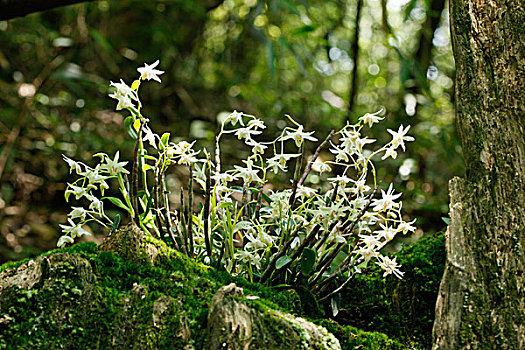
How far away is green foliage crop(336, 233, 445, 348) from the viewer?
42.1 inches

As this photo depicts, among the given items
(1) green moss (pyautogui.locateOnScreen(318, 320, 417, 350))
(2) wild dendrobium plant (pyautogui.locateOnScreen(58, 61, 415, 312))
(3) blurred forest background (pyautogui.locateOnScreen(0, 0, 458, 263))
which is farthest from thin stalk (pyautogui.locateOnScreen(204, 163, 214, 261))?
(3) blurred forest background (pyautogui.locateOnScreen(0, 0, 458, 263))

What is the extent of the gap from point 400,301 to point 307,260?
0.29 meters

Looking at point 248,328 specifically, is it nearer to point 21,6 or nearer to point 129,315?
point 129,315

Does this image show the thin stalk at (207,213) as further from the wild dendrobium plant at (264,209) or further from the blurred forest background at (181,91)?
the blurred forest background at (181,91)

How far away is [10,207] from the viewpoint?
2727 mm

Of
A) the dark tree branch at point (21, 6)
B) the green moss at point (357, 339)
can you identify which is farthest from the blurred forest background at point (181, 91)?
the green moss at point (357, 339)

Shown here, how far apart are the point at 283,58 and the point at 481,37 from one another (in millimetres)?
3320

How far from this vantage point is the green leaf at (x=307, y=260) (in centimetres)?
92

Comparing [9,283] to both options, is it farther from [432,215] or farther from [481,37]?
[432,215]

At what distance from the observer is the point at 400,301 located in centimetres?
109

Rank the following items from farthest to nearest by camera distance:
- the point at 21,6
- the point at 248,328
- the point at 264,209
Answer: the point at 21,6 < the point at 264,209 < the point at 248,328

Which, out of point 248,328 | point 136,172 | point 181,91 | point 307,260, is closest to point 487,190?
point 307,260

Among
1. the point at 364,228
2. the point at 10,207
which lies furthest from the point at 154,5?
the point at 364,228

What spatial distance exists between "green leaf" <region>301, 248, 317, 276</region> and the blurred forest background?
51.4 inches
